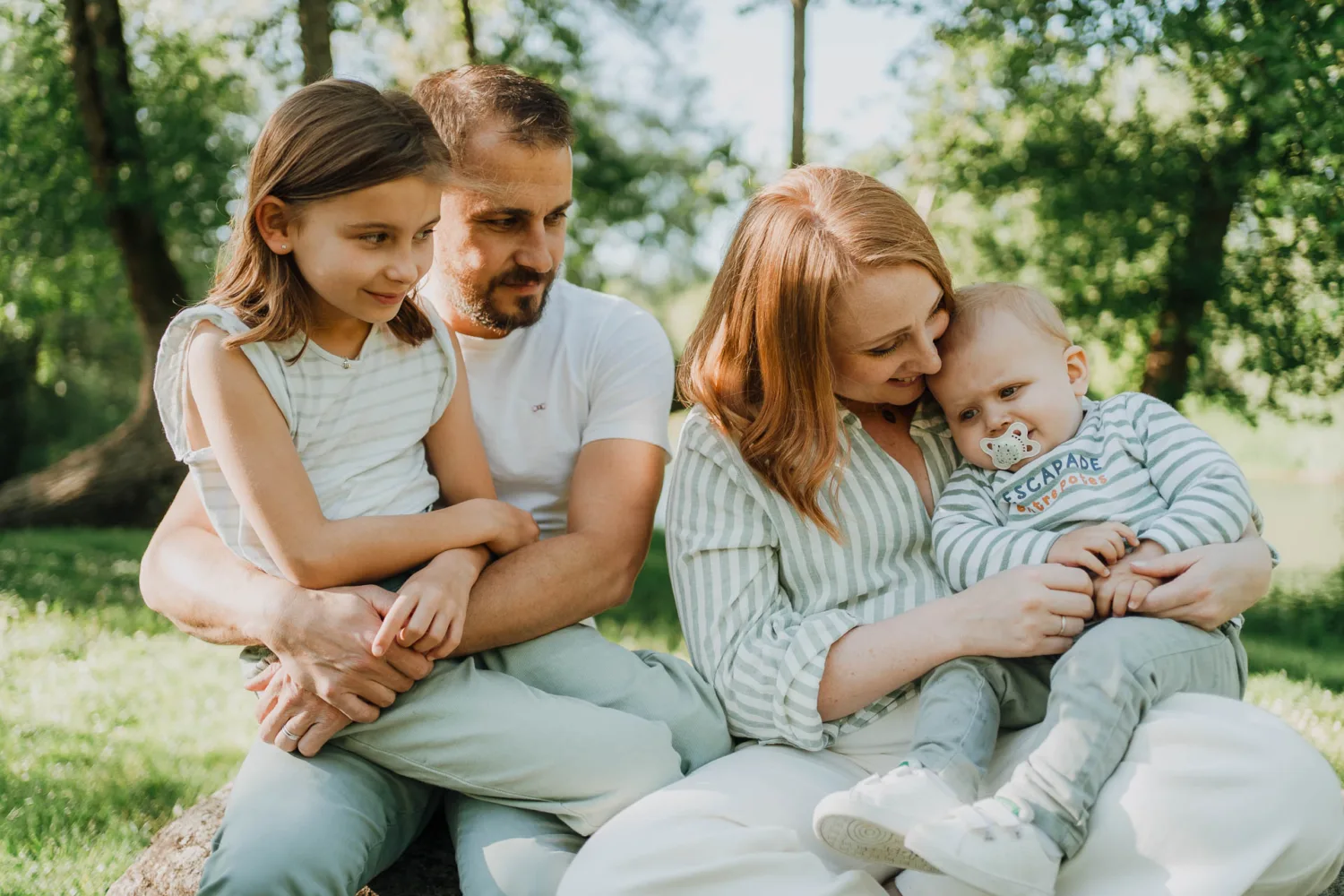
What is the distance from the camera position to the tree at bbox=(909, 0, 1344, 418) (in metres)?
7.34

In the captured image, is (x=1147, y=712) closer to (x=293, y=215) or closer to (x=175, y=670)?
(x=293, y=215)

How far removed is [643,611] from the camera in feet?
24.3

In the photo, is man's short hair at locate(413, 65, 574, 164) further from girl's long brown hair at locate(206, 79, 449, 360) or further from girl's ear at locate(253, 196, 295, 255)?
girl's ear at locate(253, 196, 295, 255)

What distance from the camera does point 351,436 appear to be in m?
2.55

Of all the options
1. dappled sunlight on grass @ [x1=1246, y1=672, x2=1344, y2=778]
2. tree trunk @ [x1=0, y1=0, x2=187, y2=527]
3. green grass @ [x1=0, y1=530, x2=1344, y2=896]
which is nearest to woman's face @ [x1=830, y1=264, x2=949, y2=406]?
dappled sunlight on grass @ [x1=1246, y1=672, x2=1344, y2=778]

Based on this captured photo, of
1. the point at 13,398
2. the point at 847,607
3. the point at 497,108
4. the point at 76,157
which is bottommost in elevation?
the point at 13,398

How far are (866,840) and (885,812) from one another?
121mm

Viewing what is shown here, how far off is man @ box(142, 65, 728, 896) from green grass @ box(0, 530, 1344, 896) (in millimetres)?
918

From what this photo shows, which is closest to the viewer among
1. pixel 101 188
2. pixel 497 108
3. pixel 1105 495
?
pixel 1105 495

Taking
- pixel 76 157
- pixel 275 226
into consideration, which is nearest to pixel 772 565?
pixel 275 226

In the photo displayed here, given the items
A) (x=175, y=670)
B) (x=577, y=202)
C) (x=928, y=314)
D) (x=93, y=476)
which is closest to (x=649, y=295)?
(x=577, y=202)

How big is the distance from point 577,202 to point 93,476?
17.0 feet

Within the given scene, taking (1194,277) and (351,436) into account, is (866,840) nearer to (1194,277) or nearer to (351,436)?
(351,436)

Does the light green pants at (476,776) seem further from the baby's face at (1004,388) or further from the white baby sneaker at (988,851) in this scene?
the baby's face at (1004,388)
